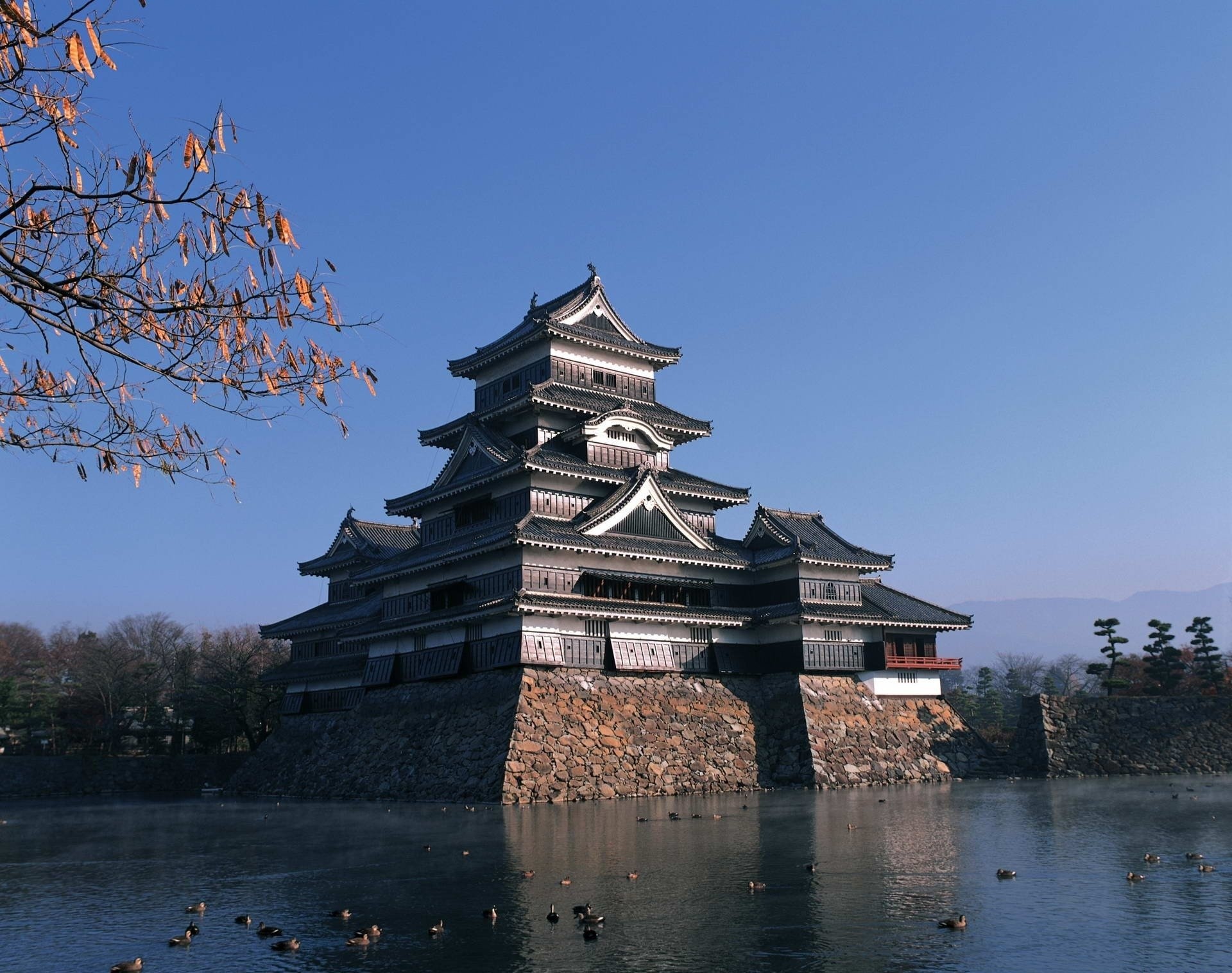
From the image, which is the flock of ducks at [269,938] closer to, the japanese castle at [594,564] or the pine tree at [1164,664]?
the japanese castle at [594,564]

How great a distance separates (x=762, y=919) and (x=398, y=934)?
4937 mm

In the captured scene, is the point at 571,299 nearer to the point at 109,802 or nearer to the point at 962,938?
the point at 109,802

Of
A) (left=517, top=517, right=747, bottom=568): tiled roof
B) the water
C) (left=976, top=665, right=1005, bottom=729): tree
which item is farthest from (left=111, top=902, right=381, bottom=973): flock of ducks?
(left=976, top=665, right=1005, bottom=729): tree

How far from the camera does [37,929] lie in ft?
49.3

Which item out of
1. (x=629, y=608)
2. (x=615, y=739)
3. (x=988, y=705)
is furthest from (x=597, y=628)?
(x=988, y=705)

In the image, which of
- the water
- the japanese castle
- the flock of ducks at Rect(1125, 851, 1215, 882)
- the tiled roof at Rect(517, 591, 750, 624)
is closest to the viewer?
the water

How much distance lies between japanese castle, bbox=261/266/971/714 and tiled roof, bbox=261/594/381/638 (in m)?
0.38

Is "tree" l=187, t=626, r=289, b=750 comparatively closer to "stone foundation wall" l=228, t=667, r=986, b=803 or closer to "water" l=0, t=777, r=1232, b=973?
"stone foundation wall" l=228, t=667, r=986, b=803

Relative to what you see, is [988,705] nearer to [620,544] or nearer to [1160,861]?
[620,544]

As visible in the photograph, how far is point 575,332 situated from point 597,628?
14.0 metres

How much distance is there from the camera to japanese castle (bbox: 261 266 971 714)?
39.7m

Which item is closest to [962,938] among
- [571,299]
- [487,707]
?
[487,707]

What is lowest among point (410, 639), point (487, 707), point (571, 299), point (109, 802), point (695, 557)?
point (109, 802)

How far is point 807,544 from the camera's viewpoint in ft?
145
